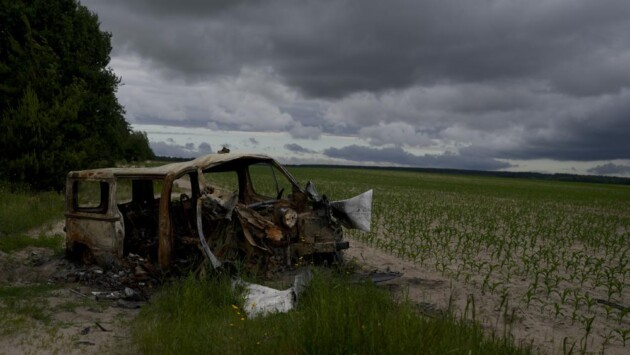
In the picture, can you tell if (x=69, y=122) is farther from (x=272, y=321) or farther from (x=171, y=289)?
(x=272, y=321)

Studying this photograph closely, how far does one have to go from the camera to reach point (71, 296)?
681 centimetres

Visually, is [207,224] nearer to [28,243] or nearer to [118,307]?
[118,307]

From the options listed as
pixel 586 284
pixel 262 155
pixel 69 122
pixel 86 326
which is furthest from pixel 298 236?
pixel 69 122

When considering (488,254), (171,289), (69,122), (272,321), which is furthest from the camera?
(69,122)

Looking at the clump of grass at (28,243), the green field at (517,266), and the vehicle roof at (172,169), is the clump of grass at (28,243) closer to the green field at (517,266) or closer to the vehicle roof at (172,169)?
the green field at (517,266)

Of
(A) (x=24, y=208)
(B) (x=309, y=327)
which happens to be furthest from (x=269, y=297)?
(A) (x=24, y=208)

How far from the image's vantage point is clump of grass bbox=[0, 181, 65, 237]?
11903 millimetres

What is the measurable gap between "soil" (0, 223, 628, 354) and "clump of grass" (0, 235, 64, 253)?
20 cm

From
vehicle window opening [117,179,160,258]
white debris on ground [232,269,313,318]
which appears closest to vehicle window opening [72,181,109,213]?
vehicle window opening [117,179,160,258]

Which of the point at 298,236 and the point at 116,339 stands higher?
the point at 298,236

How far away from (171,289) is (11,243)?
5117 millimetres

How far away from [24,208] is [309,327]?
39.8 feet

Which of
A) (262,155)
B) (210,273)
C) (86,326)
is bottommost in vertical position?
(86,326)

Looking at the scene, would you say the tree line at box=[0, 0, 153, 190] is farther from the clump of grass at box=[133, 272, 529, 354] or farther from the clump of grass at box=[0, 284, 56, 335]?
the clump of grass at box=[133, 272, 529, 354]
